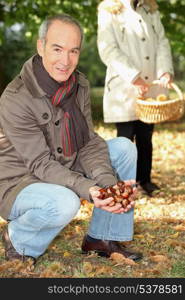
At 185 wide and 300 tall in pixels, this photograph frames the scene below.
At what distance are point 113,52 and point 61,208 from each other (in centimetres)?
213

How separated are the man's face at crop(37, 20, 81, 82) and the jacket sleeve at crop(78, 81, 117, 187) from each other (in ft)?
1.06

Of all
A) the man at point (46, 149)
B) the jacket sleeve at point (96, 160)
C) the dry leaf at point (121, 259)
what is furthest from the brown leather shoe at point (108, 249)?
the jacket sleeve at point (96, 160)

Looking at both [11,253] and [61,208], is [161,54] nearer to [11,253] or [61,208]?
[61,208]

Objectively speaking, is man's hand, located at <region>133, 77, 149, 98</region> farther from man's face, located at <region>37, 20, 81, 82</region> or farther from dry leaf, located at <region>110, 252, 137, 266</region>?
dry leaf, located at <region>110, 252, 137, 266</region>

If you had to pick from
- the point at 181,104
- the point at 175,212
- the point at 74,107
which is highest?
the point at 74,107

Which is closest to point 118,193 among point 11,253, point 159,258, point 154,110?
point 159,258

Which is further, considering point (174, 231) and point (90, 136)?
point (174, 231)

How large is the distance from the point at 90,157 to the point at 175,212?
167cm

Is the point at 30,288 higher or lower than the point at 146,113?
lower

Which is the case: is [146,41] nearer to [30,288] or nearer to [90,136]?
[90,136]

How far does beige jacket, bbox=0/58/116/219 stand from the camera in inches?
140

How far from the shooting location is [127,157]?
390 centimetres

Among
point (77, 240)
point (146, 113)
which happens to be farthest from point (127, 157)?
point (146, 113)

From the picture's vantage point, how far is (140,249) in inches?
166
